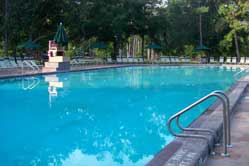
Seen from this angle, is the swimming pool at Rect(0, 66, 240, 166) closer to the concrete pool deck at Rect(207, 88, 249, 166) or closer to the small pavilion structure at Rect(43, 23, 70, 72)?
the concrete pool deck at Rect(207, 88, 249, 166)

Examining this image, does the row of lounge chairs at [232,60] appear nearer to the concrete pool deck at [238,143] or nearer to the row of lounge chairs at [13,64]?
the row of lounge chairs at [13,64]

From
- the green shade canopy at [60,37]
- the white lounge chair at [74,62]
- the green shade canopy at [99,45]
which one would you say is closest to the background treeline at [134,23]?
the green shade canopy at [99,45]

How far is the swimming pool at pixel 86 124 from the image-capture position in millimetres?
4945

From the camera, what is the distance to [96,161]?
4.72 meters

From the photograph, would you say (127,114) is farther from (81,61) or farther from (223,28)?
(223,28)

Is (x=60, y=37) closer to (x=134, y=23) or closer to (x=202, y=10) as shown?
(x=134, y=23)

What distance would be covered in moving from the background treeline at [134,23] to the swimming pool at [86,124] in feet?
44.3

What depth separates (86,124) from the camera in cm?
696

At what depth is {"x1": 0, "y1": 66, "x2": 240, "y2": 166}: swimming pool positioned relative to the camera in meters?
4.95

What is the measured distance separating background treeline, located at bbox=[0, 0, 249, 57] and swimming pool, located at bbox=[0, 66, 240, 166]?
13.5 meters

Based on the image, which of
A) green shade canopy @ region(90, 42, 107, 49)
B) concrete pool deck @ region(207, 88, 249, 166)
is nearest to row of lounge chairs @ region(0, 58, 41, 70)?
green shade canopy @ region(90, 42, 107, 49)

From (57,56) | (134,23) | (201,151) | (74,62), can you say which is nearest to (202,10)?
(134,23)

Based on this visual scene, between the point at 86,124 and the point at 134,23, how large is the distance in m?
24.1

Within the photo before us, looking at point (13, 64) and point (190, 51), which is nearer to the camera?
point (13, 64)
